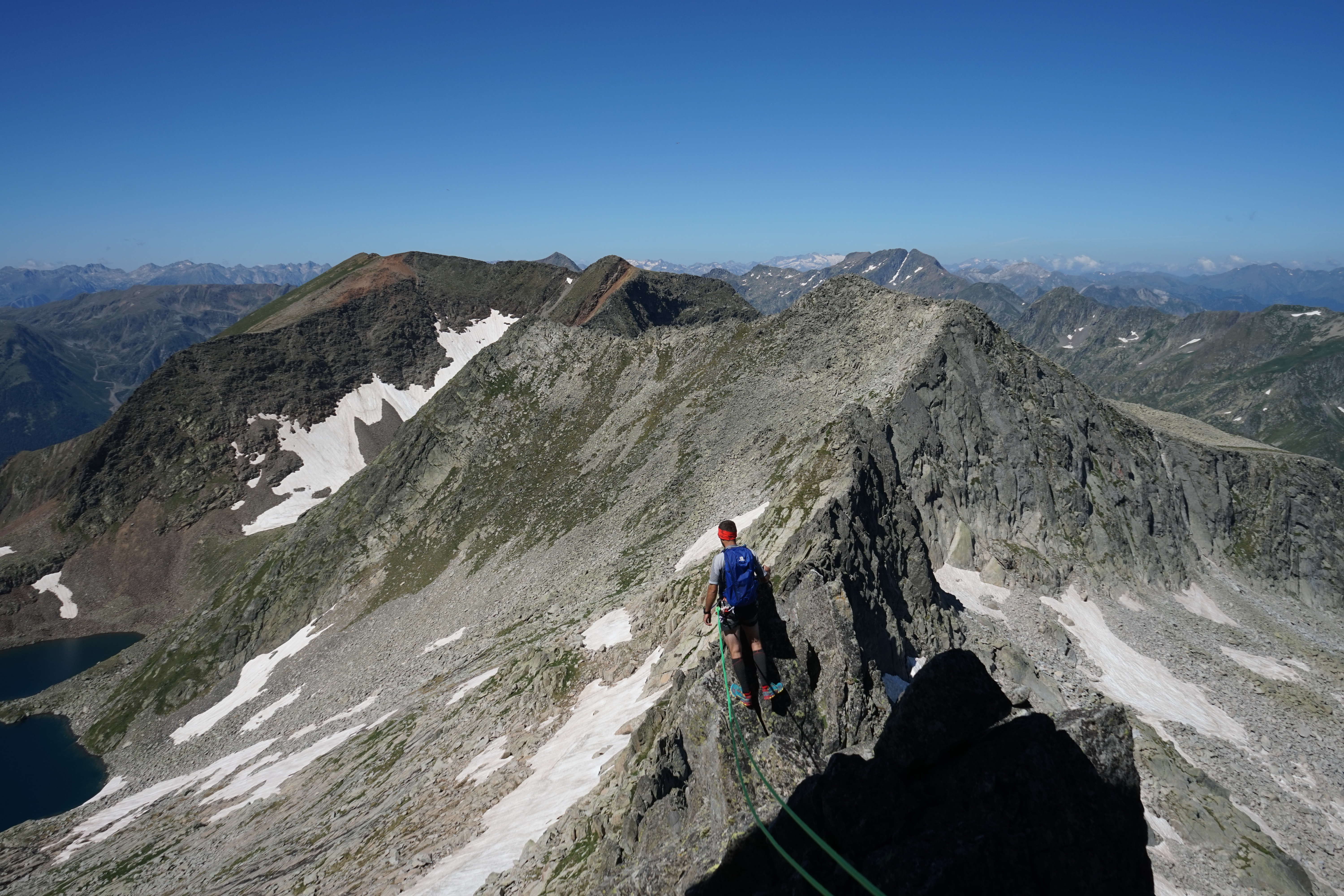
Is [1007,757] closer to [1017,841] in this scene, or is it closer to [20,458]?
[1017,841]

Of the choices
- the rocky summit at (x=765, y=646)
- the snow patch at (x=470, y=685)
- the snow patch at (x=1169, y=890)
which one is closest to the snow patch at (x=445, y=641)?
the rocky summit at (x=765, y=646)

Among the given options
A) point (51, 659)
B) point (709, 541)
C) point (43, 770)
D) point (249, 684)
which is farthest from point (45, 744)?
point (709, 541)

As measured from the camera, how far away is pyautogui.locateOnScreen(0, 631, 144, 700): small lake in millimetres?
98000

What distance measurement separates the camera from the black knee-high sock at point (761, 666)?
46.2 feet

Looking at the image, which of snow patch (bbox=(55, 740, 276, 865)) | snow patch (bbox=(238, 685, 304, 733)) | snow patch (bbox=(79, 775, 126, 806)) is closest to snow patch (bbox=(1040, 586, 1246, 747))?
snow patch (bbox=(55, 740, 276, 865))

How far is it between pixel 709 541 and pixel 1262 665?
41.6m

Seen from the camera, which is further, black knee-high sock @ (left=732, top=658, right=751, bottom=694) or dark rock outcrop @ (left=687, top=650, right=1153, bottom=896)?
black knee-high sock @ (left=732, top=658, right=751, bottom=694)

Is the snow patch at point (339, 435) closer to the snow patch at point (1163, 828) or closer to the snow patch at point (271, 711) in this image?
the snow patch at point (271, 711)

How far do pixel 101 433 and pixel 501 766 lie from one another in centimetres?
15840

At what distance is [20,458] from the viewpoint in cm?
15200

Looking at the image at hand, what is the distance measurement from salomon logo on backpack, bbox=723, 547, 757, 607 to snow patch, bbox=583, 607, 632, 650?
71.5 feet

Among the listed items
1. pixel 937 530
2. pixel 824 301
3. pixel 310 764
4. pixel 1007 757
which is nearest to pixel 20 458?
pixel 310 764

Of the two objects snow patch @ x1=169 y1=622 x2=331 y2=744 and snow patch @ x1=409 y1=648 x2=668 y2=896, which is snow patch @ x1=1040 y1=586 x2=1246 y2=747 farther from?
snow patch @ x1=169 y1=622 x2=331 y2=744

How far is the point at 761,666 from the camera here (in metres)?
14.2
